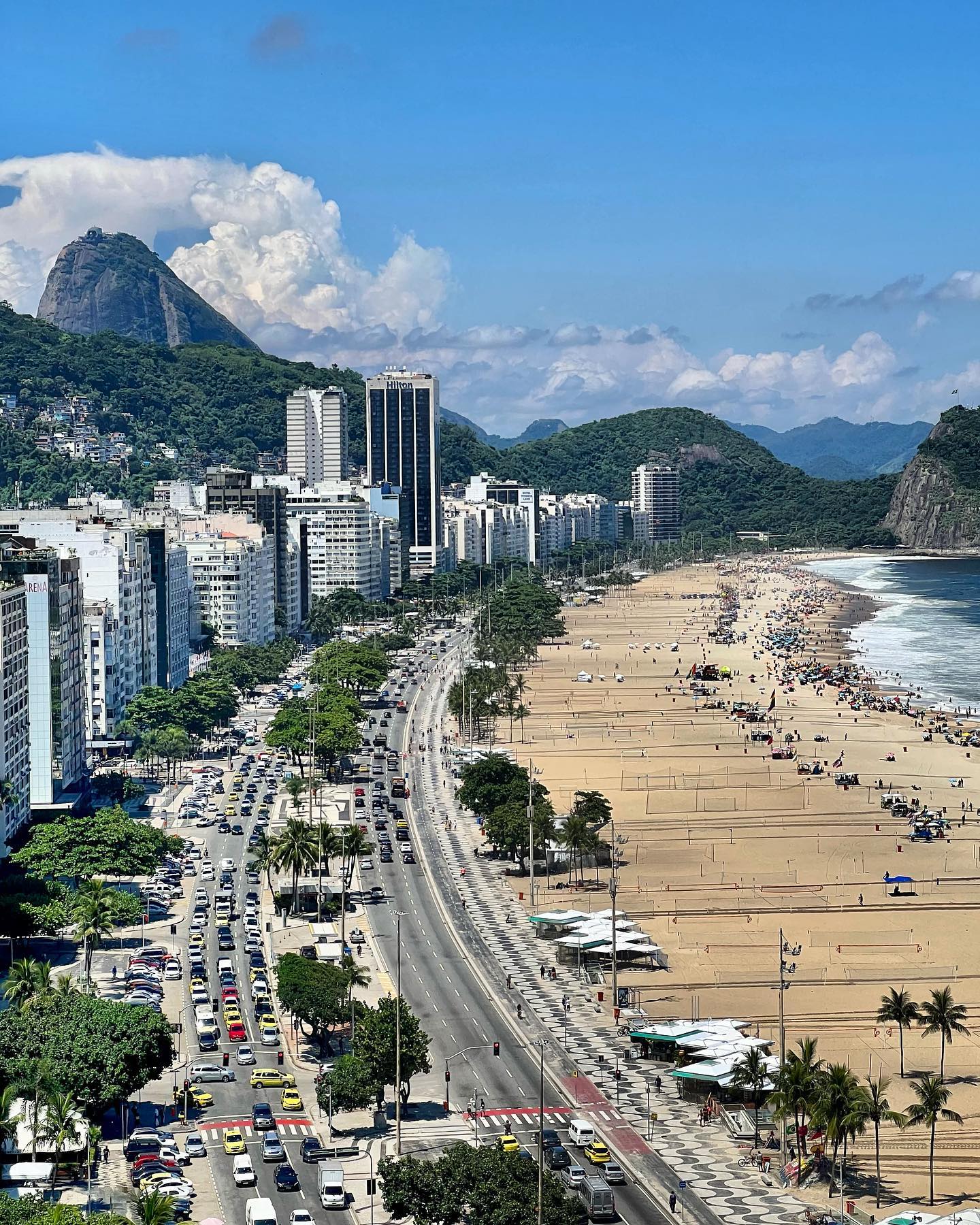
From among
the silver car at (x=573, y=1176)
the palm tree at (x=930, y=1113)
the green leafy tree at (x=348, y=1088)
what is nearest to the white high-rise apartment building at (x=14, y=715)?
the green leafy tree at (x=348, y=1088)

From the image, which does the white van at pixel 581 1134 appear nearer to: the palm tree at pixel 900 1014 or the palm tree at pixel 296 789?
the palm tree at pixel 900 1014

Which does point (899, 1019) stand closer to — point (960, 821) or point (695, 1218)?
point (695, 1218)

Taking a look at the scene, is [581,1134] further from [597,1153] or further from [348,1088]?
[348,1088]

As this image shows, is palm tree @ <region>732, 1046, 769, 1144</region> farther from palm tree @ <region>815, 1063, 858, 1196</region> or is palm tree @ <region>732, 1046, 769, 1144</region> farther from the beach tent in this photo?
the beach tent

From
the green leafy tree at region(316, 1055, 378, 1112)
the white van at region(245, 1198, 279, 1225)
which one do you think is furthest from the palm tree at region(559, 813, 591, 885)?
the white van at region(245, 1198, 279, 1225)

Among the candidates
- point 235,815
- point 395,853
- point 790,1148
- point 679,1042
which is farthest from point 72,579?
point 790,1148

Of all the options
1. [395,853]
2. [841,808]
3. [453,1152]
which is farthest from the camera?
[841,808]
